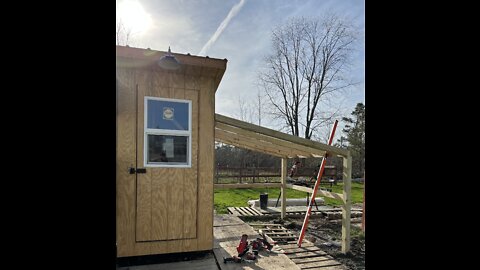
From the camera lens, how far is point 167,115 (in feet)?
10.5

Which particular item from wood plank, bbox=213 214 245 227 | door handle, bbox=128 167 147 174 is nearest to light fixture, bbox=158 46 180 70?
door handle, bbox=128 167 147 174

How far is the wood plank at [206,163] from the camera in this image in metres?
3.24

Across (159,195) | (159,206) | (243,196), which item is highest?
(159,195)

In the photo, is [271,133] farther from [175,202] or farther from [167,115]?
[175,202]

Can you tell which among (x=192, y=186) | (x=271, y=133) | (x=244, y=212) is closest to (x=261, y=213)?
(x=244, y=212)

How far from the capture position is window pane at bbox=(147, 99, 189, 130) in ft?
10.4

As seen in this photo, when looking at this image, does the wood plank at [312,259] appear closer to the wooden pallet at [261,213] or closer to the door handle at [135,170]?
the door handle at [135,170]

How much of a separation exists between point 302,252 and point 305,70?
12.0m

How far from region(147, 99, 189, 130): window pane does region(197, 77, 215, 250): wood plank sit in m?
0.22
